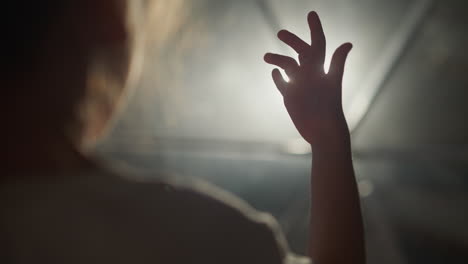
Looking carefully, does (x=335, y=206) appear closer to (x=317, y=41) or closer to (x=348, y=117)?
(x=317, y=41)

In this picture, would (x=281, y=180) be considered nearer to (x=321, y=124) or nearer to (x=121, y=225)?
(x=321, y=124)

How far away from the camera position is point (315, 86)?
314 millimetres

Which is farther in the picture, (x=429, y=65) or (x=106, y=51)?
(x=429, y=65)

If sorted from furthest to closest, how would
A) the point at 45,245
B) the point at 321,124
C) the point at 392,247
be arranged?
the point at 392,247 < the point at 321,124 < the point at 45,245

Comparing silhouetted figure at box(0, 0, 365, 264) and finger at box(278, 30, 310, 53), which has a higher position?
finger at box(278, 30, 310, 53)

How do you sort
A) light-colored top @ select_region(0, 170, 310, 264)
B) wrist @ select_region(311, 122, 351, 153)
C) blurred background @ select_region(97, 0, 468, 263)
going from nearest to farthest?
light-colored top @ select_region(0, 170, 310, 264) → wrist @ select_region(311, 122, 351, 153) → blurred background @ select_region(97, 0, 468, 263)

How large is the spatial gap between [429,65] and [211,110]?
0.45 meters

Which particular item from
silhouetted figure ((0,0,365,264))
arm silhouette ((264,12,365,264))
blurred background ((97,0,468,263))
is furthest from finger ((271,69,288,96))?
blurred background ((97,0,468,263))

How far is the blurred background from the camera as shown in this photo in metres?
0.73

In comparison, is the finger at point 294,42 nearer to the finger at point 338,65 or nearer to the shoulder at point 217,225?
the finger at point 338,65

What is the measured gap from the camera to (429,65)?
897 millimetres

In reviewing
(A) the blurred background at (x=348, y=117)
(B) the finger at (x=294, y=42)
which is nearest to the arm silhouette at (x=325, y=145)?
(B) the finger at (x=294, y=42)

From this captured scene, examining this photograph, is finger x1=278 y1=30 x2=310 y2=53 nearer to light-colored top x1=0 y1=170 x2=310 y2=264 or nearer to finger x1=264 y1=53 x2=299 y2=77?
finger x1=264 y1=53 x2=299 y2=77

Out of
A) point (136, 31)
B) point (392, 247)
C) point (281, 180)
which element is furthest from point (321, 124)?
point (281, 180)
